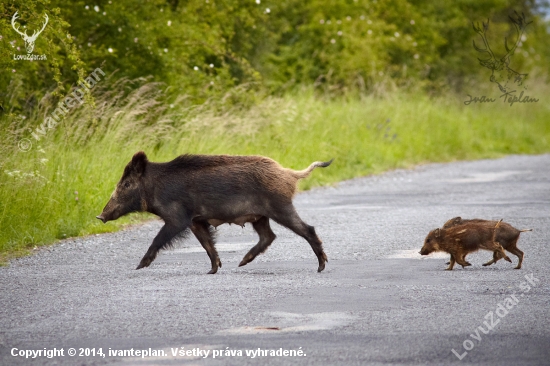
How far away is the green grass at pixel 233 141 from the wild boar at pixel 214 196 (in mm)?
1880

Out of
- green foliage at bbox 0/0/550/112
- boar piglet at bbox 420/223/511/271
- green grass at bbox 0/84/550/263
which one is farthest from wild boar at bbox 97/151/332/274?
green foliage at bbox 0/0/550/112

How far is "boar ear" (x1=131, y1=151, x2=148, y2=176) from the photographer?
903cm

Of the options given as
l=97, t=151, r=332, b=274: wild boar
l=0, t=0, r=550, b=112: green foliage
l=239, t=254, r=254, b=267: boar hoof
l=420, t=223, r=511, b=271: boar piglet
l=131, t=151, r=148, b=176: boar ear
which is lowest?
l=239, t=254, r=254, b=267: boar hoof

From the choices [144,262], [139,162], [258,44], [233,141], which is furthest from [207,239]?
[258,44]

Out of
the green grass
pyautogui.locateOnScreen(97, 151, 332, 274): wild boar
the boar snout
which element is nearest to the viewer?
pyautogui.locateOnScreen(97, 151, 332, 274): wild boar

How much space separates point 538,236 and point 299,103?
1149cm

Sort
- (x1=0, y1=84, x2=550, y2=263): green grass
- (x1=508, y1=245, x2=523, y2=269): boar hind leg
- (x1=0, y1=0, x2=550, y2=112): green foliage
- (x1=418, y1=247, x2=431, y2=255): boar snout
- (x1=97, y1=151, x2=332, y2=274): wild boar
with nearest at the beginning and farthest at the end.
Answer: (x1=508, y1=245, x2=523, y2=269): boar hind leg < (x1=97, y1=151, x2=332, y2=274): wild boar < (x1=418, y1=247, x2=431, y2=255): boar snout < (x1=0, y1=84, x2=550, y2=263): green grass < (x1=0, y1=0, x2=550, y2=112): green foliage

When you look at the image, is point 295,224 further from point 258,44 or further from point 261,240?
point 258,44

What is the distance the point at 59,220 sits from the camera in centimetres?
1134

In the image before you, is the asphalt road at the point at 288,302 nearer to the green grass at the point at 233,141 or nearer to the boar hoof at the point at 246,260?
the boar hoof at the point at 246,260

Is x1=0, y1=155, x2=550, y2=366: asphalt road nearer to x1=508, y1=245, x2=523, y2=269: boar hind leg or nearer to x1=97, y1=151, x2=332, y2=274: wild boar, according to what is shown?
x1=508, y1=245, x2=523, y2=269: boar hind leg

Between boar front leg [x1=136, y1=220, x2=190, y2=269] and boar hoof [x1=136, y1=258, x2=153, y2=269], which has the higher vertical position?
boar front leg [x1=136, y1=220, x2=190, y2=269]

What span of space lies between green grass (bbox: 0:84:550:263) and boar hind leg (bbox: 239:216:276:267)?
102 inches

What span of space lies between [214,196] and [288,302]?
200 cm
